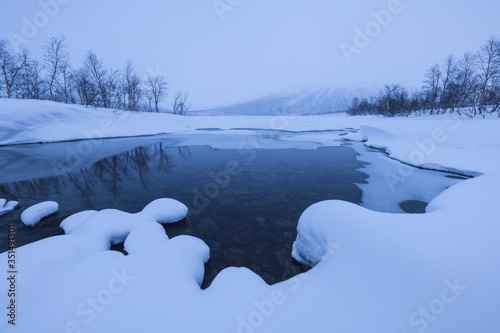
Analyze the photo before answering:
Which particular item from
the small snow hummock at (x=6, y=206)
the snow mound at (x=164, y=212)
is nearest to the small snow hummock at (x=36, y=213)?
the small snow hummock at (x=6, y=206)

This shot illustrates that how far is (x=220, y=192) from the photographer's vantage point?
6.45 m

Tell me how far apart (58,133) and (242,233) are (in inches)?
776

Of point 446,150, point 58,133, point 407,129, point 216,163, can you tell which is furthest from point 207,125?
point 446,150

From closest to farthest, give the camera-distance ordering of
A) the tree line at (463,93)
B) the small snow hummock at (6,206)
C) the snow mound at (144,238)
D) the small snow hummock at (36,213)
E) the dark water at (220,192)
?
the snow mound at (144,238) → the dark water at (220,192) → the small snow hummock at (36,213) → the small snow hummock at (6,206) → the tree line at (463,93)

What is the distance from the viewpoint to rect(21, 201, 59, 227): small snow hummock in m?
4.39

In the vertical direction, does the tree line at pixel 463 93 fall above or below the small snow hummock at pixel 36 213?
above

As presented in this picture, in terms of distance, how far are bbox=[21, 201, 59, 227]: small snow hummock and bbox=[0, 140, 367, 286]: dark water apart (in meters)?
0.15

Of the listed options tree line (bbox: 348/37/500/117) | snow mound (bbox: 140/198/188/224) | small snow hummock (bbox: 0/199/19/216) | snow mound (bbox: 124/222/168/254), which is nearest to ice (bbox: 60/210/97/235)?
snow mound (bbox: 140/198/188/224)

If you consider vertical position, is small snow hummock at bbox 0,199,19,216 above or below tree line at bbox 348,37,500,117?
below

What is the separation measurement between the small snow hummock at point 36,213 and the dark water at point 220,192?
0.15m

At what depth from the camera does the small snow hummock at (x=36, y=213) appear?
4.39 m

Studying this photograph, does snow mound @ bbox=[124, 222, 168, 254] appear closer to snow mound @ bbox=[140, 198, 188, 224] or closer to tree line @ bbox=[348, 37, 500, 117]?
snow mound @ bbox=[140, 198, 188, 224]

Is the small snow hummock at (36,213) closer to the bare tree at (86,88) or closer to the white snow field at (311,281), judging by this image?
the white snow field at (311,281)

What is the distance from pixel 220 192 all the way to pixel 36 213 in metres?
4.44
